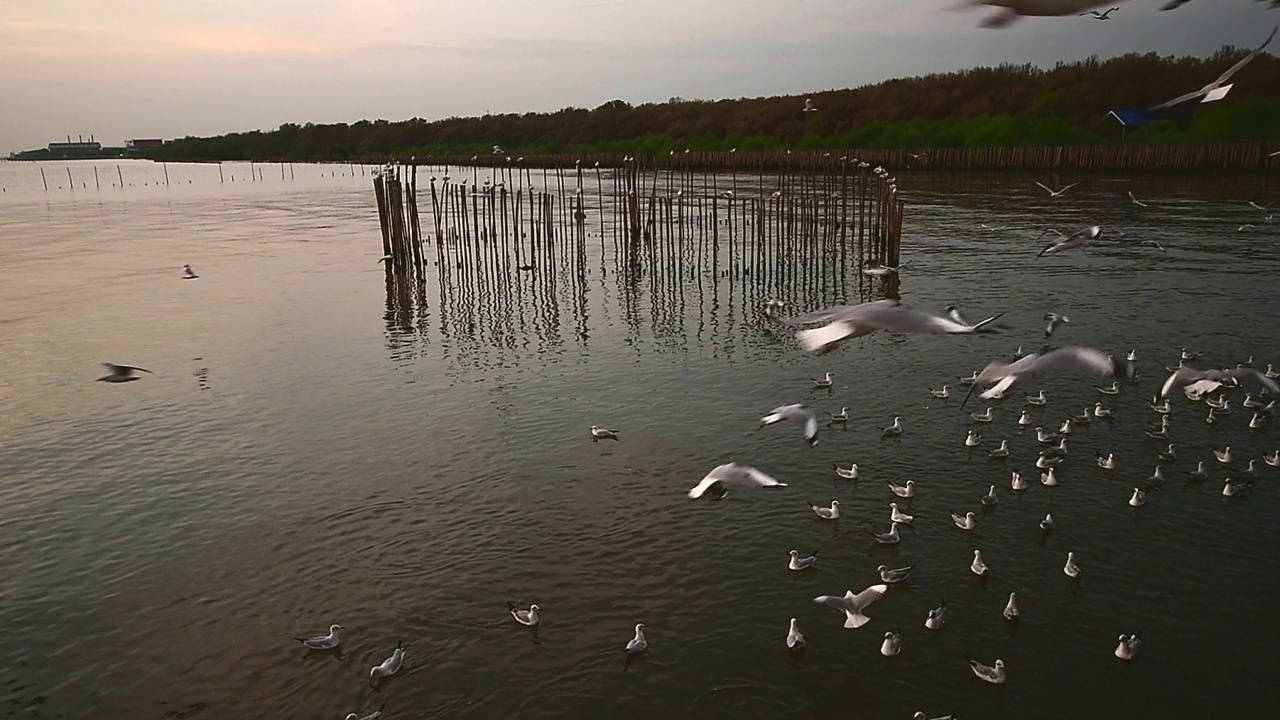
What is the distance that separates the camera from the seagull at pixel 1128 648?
8.20 m

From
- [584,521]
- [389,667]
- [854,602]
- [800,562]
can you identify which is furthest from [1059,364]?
[389,667]

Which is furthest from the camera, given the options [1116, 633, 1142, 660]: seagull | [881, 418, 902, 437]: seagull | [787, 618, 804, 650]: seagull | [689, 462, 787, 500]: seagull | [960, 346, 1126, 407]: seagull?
[881, 418, 902, 437]: seagull

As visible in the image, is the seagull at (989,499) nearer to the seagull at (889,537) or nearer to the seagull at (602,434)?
the seagull at (889,537)

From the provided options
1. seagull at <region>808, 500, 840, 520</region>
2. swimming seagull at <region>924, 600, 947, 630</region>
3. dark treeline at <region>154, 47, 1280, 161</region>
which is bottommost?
swimming seagull at <region>924, 600, 947, 630</region>

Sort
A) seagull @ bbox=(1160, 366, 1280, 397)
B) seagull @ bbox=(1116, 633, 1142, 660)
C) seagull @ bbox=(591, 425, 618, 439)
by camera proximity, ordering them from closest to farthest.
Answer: seagull @ bbox=(1116, 633, 1142, 660) → seagull @ bbox=(1160, 366, 1280, 397) → seagull @ bbox=(591, 425, 618, 439)

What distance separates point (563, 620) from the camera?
9250 millimetres

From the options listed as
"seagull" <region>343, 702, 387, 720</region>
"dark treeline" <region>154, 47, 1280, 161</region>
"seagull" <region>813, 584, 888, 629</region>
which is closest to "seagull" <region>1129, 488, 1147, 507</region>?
"seagull" <region>813, 584, 888, 629</region>

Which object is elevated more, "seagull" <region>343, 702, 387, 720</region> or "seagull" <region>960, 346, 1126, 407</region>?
"seagull" <region>960, 346, 1126, 407</region>

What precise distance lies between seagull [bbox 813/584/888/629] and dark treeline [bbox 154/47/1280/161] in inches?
1677

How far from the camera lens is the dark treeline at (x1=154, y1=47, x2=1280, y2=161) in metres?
61.5

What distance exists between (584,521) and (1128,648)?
621 cm

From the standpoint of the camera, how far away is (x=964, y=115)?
78.8 metres

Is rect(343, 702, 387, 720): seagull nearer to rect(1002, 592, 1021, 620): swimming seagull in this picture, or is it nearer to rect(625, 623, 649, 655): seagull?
rect(625, 623, 649, 655): seagull

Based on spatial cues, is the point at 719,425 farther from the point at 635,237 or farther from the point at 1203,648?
the point at 635,237
